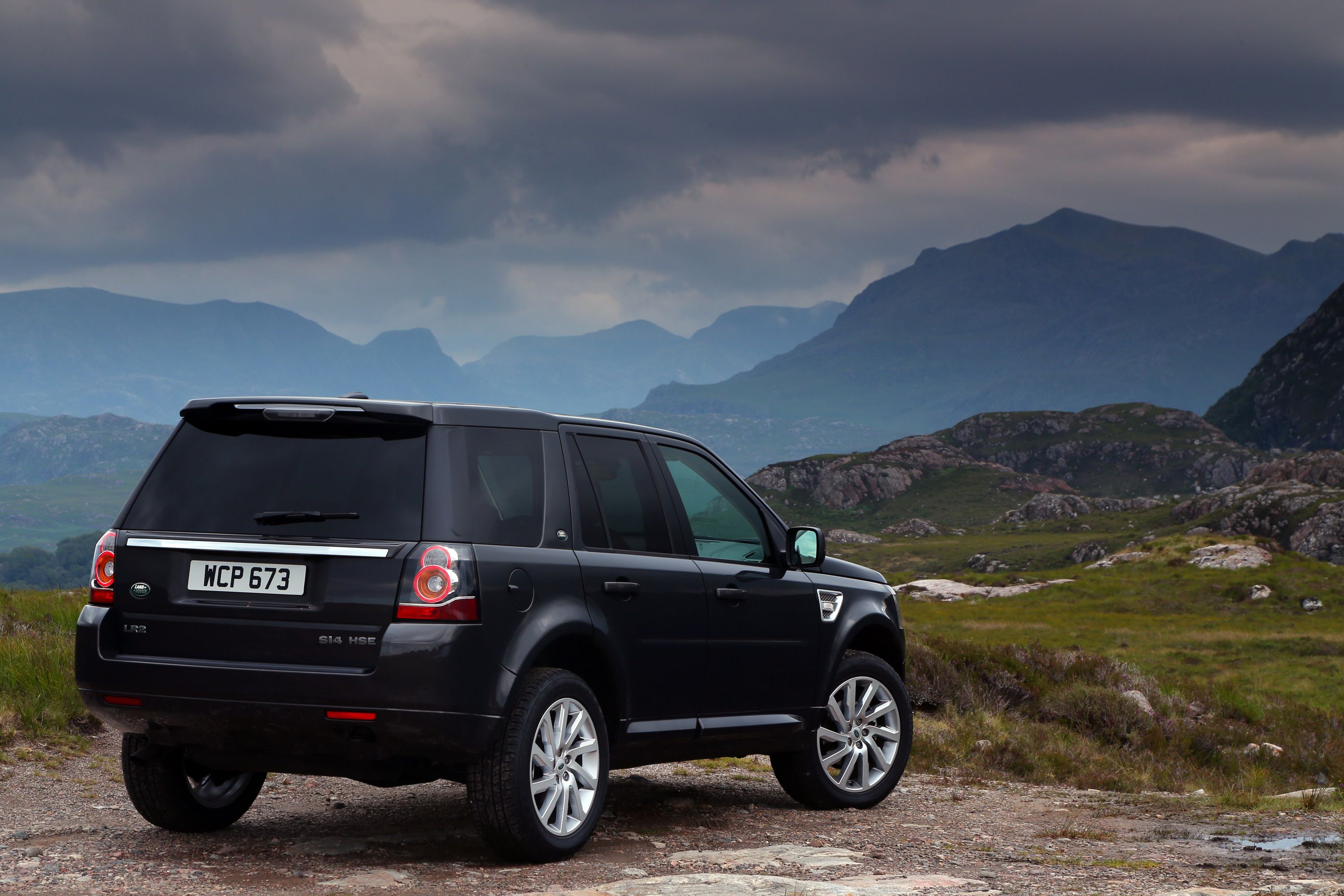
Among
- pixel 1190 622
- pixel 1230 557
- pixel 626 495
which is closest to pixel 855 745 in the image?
pixel 626 495

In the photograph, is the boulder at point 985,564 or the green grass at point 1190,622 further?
the boulder at point 985,564

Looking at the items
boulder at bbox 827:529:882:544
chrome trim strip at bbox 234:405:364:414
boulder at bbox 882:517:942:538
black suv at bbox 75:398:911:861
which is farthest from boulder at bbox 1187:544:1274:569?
chrome trim strip at bbox 234:405:364:414

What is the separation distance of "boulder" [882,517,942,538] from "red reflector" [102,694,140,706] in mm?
143944

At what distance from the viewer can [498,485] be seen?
6.09 meters

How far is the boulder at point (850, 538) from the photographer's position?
142m

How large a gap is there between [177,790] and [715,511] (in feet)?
10.5

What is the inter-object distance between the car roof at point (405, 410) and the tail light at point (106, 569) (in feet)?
2.20

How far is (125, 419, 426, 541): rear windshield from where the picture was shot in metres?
5.71

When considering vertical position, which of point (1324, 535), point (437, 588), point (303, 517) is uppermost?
point (1324, 535)

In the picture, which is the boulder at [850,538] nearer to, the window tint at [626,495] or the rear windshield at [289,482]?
the window tint at [626,495]

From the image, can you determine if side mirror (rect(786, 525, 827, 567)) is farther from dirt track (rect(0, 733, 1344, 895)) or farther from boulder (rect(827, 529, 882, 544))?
boulder (rect(827, 529, 882, 544))

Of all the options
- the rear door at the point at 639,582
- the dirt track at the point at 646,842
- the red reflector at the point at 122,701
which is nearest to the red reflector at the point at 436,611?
the rear door at the point at 639,582

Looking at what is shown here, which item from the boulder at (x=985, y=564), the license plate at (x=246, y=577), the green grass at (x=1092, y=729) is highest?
the boulder at (x=985, y=564)

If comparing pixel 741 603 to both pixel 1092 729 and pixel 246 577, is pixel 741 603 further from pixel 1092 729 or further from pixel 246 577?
pixel 1092 729
